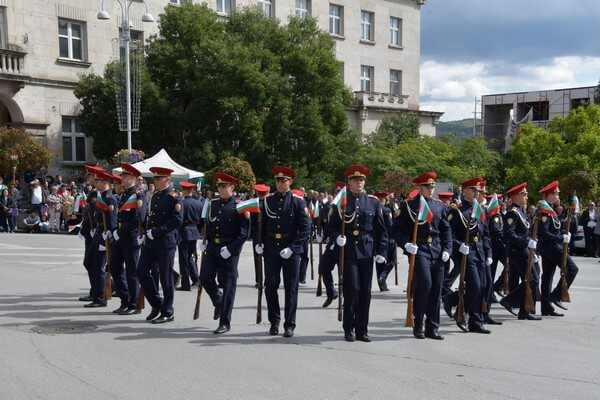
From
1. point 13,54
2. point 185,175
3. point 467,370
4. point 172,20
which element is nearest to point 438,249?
point 467,370

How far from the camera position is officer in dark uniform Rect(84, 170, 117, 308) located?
10727 mm

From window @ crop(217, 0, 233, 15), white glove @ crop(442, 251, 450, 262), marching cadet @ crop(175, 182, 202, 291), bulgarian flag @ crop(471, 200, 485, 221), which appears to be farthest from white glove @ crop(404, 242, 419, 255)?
window @ crop(217, 0, 233, 15)

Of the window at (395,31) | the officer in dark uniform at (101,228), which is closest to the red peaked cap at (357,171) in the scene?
the officer in dark uniform at (101,228)

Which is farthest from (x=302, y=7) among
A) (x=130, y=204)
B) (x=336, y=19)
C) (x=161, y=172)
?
(x=161, y=172)

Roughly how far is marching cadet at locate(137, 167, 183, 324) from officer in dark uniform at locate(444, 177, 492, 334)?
366 cm

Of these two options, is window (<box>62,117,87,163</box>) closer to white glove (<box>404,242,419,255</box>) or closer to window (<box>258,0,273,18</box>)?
window (<box>258,0,273,18</box>)

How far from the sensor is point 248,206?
30.0 feet

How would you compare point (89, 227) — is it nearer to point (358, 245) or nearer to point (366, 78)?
point (358, 245)

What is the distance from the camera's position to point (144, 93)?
96.2 feet

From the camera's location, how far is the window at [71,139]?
32.8 meters

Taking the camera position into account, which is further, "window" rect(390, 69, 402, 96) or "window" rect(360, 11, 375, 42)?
"window" rect(390, 69, 402, 96)

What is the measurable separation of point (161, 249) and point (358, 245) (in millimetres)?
2689

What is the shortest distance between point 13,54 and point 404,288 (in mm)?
23079

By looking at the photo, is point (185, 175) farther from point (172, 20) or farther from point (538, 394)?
point (538, 394)
